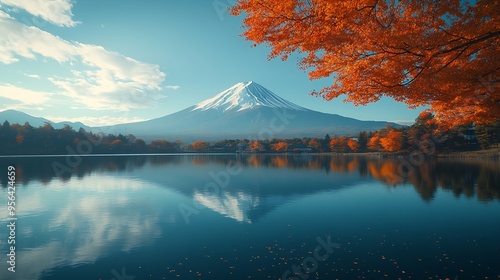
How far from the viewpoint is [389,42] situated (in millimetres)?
5078

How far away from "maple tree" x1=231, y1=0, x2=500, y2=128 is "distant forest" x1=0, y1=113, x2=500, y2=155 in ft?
118

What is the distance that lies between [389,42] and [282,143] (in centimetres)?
9294

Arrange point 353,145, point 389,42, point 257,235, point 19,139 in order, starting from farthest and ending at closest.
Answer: point 353,145 < point 19,139 < point 257,235 < point 389,42

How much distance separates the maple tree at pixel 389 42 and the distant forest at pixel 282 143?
36063 millimetres

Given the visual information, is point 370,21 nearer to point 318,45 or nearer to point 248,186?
point 318,45

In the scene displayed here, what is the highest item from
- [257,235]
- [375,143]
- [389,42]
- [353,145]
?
[389,42]

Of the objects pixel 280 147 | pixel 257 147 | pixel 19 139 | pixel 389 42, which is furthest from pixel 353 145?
pixel 19 139

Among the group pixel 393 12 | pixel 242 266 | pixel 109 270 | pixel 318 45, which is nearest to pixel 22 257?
pixel 109 270

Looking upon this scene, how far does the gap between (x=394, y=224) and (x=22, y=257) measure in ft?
40.2

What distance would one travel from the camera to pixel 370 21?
543 cm

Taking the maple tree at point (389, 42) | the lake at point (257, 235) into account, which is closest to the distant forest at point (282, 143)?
the lake at point (257, 235)

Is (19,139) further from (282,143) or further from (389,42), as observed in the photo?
(389,42)

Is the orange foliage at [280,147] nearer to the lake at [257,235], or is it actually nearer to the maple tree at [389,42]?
the lake at [257,235]

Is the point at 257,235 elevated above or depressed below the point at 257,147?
below
